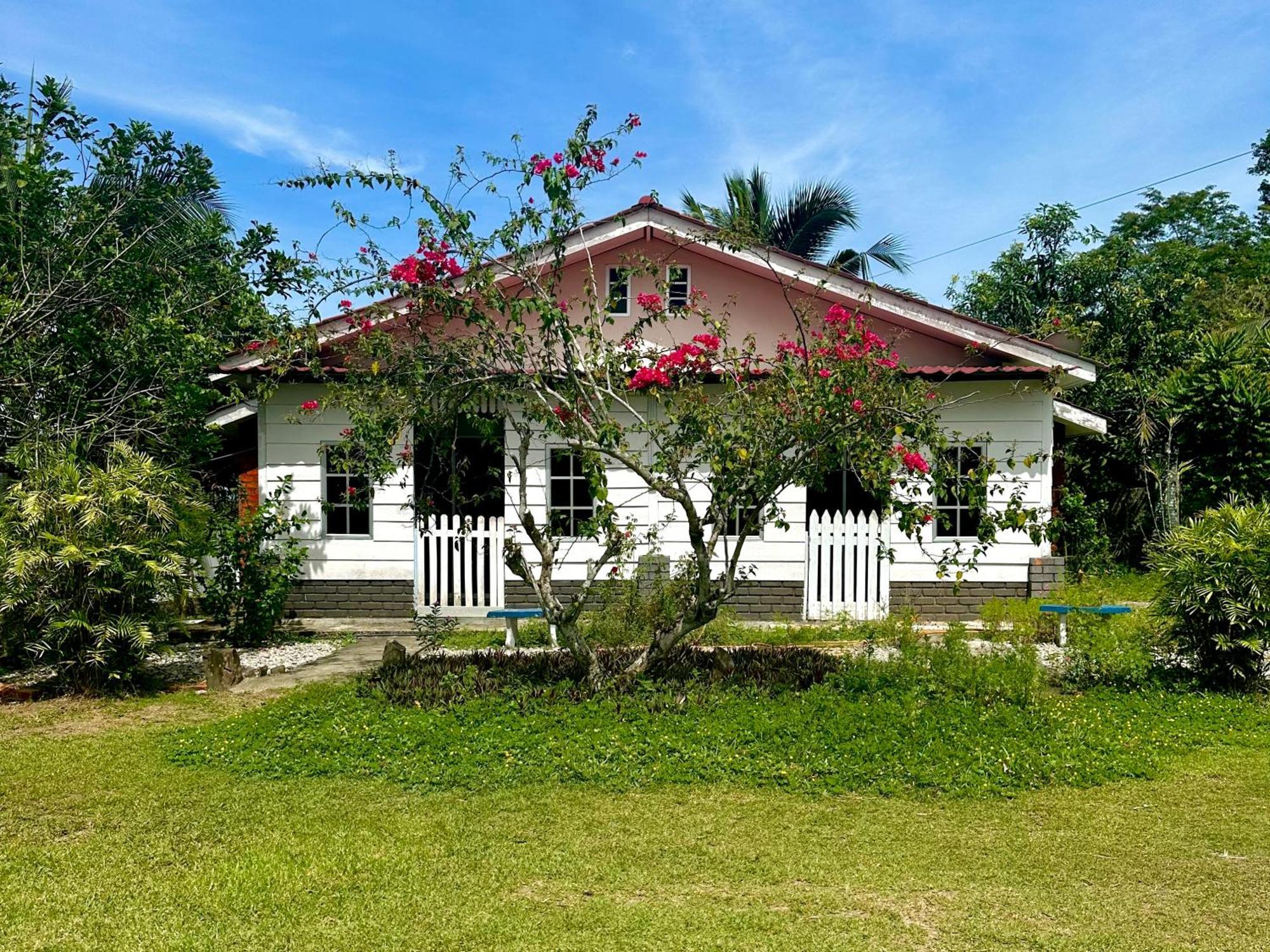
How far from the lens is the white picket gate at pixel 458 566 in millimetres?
11227

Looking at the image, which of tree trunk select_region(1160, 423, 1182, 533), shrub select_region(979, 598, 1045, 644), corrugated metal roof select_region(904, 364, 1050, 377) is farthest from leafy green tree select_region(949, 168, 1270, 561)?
shrub select_region(979, 598, 1045, 644)

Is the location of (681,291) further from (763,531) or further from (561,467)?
(763,531)

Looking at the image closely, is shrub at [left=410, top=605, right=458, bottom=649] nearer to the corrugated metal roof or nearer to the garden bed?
the garden bed

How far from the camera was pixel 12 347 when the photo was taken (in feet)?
29.1

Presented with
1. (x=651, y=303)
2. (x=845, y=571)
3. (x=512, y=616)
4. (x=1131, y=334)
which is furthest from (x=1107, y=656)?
(x=1131, y=334)

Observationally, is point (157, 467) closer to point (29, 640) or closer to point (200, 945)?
point (29, 640)

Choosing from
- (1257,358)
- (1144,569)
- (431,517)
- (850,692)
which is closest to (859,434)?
(850,692)

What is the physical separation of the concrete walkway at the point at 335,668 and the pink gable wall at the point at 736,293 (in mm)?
4972

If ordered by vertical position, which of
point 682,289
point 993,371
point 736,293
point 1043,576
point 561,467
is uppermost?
point 682,289

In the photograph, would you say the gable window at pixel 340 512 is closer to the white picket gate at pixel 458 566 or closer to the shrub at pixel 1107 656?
the white picket gate at pixel 458 566

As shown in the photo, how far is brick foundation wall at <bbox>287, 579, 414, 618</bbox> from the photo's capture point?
38.7 ft

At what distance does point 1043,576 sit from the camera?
11.6 metres

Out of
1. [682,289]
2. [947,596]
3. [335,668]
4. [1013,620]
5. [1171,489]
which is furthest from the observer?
[1171,489]

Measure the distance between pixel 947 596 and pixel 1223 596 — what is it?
14.9ft
